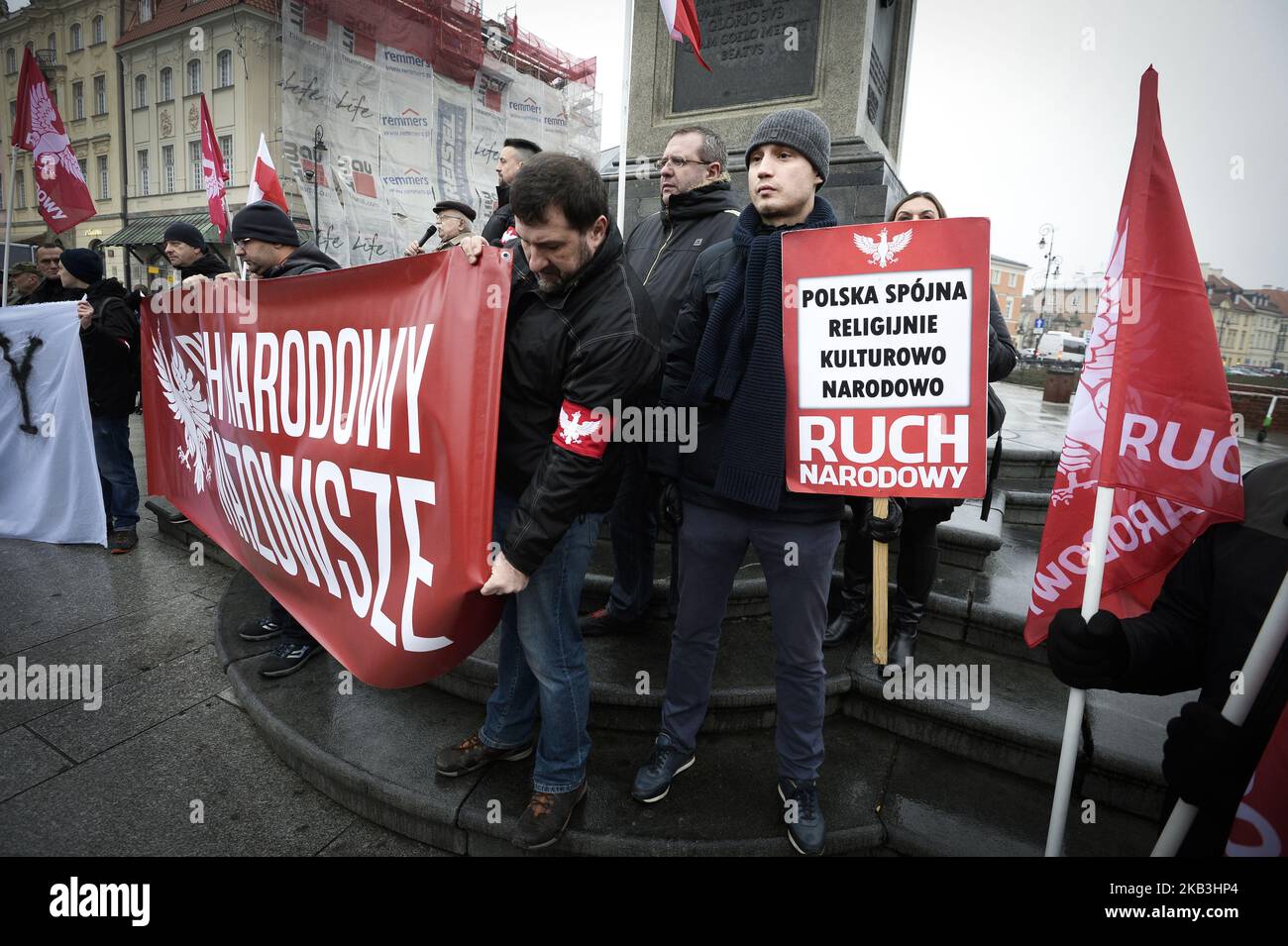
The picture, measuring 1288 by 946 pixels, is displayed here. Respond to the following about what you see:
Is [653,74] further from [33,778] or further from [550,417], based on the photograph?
[33,778]

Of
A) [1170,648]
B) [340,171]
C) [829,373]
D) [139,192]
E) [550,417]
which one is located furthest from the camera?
[139,192]

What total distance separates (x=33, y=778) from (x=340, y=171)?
23654 mm

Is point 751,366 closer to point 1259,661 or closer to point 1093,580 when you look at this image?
point 1093,580

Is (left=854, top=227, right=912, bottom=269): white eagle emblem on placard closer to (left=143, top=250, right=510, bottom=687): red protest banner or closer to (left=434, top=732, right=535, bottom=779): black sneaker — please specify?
(left=143, top=250, right=510, bottom=687): red protest banner

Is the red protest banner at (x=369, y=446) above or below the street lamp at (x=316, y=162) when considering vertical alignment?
below

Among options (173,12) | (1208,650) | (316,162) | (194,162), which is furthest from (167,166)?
(1208,650)

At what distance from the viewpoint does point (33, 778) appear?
2428 millimetres

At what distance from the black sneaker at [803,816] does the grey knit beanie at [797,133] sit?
2.05 meters

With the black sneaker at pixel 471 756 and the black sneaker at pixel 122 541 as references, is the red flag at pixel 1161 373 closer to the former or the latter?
the black sneaker at pixel 471 756

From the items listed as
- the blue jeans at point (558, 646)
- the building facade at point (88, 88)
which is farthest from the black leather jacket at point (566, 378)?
the building facade at point (88, 88)

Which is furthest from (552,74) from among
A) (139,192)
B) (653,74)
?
(653,74)

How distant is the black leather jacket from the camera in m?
1.77

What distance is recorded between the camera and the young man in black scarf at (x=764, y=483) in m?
2.05

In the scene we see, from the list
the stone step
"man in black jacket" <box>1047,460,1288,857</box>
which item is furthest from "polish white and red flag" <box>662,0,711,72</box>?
the stone step
